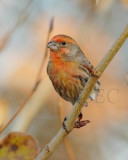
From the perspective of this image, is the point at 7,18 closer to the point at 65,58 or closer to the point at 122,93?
the point at 122,93

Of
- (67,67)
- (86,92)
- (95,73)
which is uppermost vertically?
(95,73)

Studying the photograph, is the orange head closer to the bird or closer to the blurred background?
the bird

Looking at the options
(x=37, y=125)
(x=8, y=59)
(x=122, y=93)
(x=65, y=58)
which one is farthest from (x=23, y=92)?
(x=65, y=58)

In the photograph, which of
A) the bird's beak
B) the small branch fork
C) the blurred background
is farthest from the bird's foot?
the blurred background

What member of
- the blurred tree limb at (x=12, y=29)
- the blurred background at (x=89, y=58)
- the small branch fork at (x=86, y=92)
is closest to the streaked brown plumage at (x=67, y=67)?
the blurred tree limb at (x=12, y=29)

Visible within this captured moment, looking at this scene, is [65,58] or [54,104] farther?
[54,104]

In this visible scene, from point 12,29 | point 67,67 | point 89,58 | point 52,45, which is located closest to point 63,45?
point 52,45

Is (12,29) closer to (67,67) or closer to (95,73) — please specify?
(67,67)
